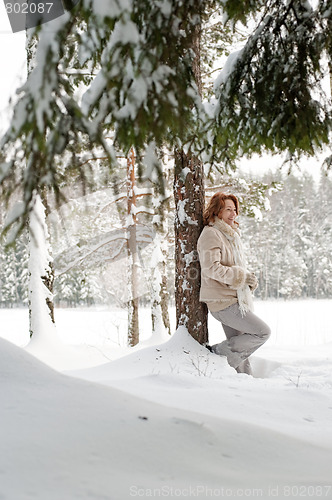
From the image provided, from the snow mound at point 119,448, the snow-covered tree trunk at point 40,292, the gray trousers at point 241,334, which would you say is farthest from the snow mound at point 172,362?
the snow-covered tree trunk at point 40,292

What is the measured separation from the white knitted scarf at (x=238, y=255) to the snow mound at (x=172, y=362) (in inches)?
27.3

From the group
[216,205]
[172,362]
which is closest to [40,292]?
[172,362]

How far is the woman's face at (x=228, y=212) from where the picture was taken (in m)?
5.05

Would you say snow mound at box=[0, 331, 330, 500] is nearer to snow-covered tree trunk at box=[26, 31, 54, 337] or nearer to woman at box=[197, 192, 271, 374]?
woman at box=[197, 192, 271, 374]

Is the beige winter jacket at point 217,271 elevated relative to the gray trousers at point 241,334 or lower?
elevated

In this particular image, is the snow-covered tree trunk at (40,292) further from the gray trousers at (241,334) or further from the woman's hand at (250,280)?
the woman's hand at (250,280)

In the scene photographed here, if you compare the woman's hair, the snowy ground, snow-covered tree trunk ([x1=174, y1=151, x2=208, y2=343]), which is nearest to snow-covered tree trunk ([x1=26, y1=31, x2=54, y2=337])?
snow-covered tree trunk ([x1=174, y1=151, x2=208, y2=343])

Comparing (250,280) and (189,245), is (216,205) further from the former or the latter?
(250,280)

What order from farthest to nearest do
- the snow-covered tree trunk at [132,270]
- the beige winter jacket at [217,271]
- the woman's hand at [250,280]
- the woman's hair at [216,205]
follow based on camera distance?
the snow-covered tree trunk at [132,270], the woman's hair at [216,205], the woman's hand at [250,280], the beige winter jacket at [217,271]

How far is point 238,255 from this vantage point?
201 inches

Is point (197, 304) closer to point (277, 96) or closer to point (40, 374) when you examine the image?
point (277, 96)

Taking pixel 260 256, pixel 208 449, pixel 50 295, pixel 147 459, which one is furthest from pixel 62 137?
pixel 260 256

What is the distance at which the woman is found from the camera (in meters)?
4.80

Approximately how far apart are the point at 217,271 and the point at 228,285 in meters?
0.27
